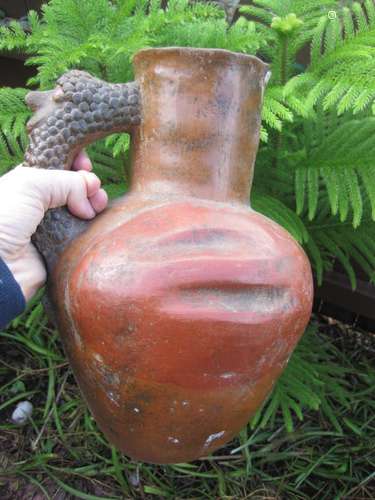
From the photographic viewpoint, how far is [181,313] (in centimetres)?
84

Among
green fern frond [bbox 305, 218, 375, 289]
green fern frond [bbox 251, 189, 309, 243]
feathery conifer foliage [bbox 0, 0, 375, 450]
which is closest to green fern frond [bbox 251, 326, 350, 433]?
feathery conifer foliage [bbox 0, 0, 375, 450]

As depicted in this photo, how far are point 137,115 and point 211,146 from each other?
16 cm

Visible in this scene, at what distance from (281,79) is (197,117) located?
0.70 meters

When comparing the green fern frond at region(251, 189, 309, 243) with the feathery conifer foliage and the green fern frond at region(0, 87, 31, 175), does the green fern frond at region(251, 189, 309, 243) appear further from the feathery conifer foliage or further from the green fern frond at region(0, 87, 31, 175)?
the green fern frond at region(0, 87, 31, 175)

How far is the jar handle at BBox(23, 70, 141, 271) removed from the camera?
980 millimetres

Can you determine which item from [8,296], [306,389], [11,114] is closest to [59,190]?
[8,296]

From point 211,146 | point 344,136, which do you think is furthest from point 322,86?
point 211,146

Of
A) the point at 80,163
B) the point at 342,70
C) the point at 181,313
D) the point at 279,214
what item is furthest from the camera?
the point at 279,214

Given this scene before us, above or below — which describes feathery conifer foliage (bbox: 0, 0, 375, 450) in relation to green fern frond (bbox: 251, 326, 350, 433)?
above

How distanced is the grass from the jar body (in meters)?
0.89

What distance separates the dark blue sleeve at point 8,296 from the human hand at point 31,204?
3cm

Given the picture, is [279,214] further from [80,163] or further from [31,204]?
[31,204]

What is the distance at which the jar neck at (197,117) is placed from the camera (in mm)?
978

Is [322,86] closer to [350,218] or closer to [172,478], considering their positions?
[350,218]
